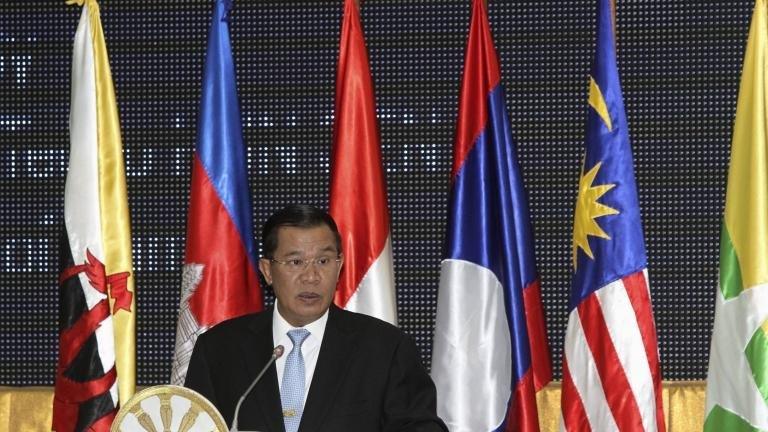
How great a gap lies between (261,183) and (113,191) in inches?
31.2

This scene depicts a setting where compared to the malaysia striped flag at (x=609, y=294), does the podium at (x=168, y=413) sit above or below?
below

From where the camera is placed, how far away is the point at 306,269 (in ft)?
11.8

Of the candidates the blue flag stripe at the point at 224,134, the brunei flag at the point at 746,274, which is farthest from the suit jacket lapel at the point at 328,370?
the brunei flag at the point at 746,274

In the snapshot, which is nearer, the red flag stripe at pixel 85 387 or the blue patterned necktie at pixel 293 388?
the blue patterned necktie at pixel 293 388

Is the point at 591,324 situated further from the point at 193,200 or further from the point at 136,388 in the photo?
the point at 136,388

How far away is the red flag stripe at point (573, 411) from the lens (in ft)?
15.9

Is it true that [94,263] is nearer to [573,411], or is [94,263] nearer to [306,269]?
[306,269]

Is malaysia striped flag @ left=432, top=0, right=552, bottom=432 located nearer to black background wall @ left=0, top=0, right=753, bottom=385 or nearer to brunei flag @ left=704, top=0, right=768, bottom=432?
black background wall @ left=0, top=0, right=753, bottom=385

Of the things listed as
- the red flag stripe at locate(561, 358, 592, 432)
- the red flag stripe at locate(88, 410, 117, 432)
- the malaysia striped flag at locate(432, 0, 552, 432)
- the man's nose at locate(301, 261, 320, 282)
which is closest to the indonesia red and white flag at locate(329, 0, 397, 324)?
the malaysia striped flag at locate(432, 0, 552, 432)

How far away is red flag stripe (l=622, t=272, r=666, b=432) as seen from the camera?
4809 mm

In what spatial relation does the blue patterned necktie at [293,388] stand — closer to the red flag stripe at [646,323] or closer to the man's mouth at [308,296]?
the man's mouth at [308,296]

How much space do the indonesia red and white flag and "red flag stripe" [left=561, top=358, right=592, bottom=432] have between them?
32.3 inches

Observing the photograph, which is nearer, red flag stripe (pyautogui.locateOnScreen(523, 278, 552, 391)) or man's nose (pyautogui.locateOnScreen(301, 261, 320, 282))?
man's nose (pyautogui.locateOnScreen(301, 261, 320, 282))

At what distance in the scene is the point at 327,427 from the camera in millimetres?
3350
